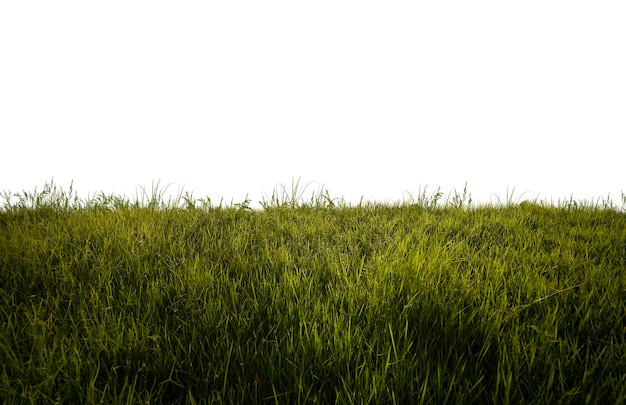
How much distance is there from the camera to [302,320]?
140cm

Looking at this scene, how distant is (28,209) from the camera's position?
3.85 m

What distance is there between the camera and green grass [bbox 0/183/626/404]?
113 cm

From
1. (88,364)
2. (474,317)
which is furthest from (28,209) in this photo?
(474,317)

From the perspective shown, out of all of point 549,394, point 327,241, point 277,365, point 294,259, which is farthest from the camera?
point 327,241

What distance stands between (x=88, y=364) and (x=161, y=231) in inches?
61.2

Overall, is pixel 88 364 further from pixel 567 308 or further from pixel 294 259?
pixel 567 308

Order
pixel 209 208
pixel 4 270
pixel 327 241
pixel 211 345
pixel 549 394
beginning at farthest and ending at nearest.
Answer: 1. pixel 209 208
2. pixel 327 241
3. pixel 4 270
4. pixel 211 345
5. pixel 549 394

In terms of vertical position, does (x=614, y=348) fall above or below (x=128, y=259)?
below

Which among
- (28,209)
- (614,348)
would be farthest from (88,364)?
(28,209)

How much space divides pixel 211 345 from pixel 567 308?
4.78 feet

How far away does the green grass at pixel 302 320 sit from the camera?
1131 mm

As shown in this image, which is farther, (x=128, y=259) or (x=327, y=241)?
(x=327, y=241)

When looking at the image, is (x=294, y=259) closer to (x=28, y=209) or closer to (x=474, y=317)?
(x=474, y=317)

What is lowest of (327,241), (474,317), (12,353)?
(12,353)
